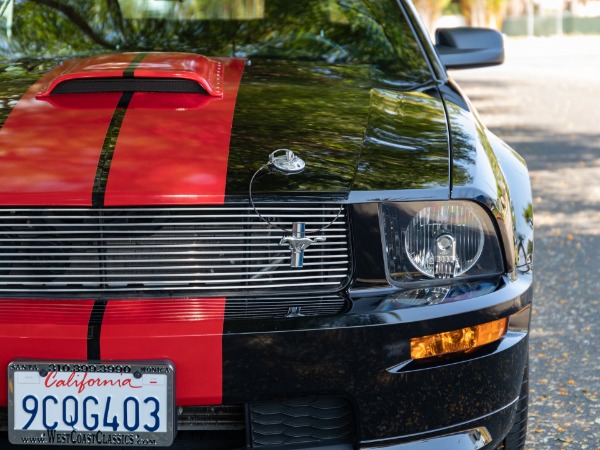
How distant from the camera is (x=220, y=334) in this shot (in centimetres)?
219

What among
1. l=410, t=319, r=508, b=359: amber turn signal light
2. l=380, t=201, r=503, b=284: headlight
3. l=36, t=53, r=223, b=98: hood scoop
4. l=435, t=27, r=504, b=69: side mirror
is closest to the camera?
l=410, t=319, r=508, b=359: amber turn signal light

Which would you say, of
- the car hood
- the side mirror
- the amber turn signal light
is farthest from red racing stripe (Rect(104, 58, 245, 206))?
the side mirror

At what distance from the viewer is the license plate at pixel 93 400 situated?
7.18ft

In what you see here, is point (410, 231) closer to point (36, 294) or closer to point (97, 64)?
point (36, 294)

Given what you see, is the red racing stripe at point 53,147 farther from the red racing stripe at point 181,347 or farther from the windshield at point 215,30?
the windshield at point 215,30

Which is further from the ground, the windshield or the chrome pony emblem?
the windshield

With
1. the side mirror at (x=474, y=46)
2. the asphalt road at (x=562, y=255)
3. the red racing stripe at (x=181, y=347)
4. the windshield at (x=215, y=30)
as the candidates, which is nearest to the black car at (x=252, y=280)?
the red racing stripe at (x=181, y=347)

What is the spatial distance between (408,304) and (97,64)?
119 cm

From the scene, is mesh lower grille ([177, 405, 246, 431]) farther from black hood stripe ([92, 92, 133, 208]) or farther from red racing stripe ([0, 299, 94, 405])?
black hood stripe ([92, 92, 133, 208])

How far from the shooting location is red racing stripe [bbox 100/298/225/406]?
218 centimetres

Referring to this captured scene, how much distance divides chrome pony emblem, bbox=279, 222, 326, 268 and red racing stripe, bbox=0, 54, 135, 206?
18.1 inches

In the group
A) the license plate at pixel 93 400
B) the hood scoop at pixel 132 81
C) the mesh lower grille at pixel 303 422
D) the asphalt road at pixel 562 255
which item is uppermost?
the hood scoop at pixel 132 81

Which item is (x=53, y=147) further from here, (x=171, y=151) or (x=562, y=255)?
(x=562, y=255)

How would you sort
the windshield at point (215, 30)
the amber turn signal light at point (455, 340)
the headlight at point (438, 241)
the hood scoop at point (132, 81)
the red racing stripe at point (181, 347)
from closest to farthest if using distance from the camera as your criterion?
1. the red racing stripe at point (181, 347)
2. the amber turn signal light at point (455, 340)
3. the headlight at point (438, 241)
4. the hood scoop at point (132, 81)
5. the windshield at point (215, 30)
